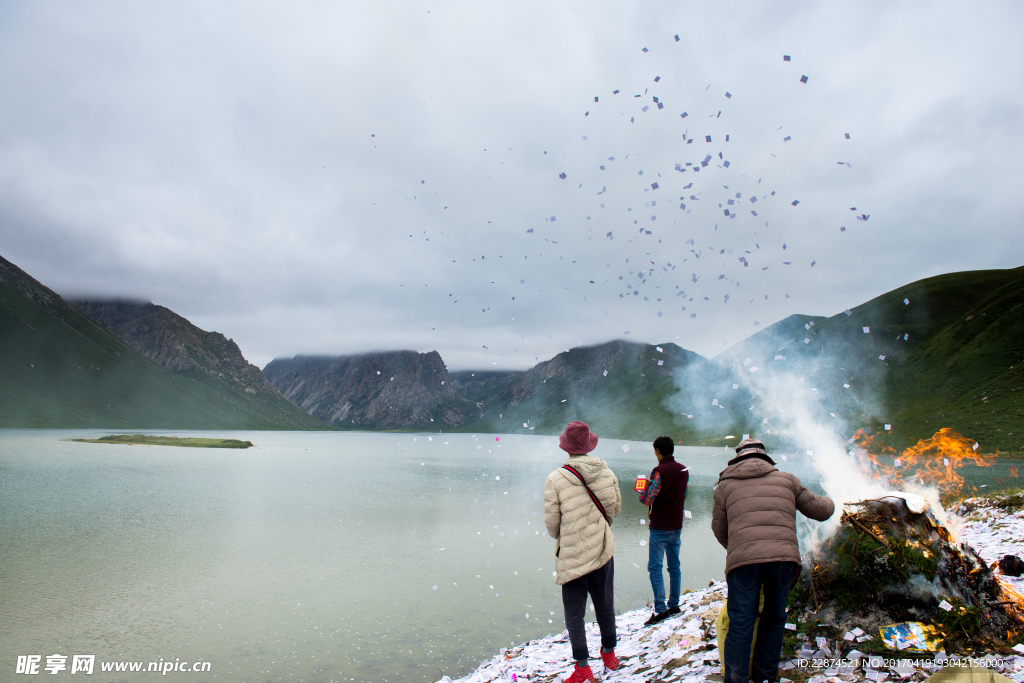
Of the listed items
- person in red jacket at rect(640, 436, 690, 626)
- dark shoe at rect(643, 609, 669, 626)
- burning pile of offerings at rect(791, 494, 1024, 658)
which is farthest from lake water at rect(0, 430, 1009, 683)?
burning pile of offerings at rect(791, 494, 1024, 658)

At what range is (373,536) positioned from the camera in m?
22.8

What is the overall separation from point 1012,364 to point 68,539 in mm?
182734

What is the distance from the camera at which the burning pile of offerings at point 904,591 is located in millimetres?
5840

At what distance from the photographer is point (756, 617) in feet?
18.6

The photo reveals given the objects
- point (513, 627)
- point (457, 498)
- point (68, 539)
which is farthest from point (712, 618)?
A: point (457, 498)

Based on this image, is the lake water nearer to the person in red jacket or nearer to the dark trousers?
the person in red jacket

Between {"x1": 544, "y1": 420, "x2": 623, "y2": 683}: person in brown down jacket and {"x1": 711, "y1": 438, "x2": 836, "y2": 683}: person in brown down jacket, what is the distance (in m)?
1.68

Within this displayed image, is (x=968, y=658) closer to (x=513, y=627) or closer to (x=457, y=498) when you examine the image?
(x=513, y=627)

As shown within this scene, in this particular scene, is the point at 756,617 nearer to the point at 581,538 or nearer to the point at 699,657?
the point at 699,657

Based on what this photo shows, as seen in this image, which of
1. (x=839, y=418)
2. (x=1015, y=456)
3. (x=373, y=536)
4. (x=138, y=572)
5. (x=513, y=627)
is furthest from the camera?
(x=839, y=418)

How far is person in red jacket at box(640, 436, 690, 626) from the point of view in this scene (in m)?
9.48

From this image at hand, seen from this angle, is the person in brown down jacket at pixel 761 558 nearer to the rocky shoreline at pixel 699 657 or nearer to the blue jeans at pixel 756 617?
the blue jeans at pixel 756 617

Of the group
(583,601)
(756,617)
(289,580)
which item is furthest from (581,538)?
(289,580)

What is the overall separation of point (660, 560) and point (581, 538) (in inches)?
137
